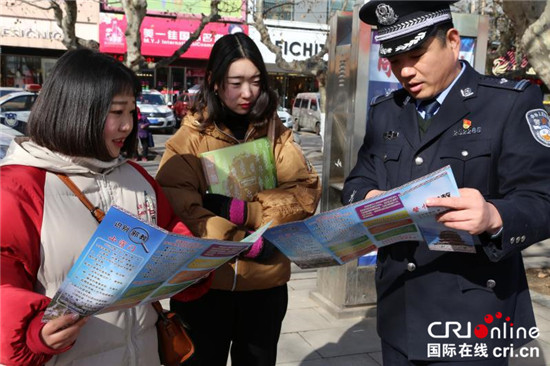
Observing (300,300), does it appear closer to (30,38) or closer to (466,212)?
(466,212)

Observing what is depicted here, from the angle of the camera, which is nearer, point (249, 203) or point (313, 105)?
point (249, 203)

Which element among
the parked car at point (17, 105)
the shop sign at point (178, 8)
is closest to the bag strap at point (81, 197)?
the parked car at point (17, 105)

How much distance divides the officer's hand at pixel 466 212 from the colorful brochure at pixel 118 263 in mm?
658

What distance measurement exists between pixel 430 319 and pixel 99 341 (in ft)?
3.64

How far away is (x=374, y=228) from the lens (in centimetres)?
161

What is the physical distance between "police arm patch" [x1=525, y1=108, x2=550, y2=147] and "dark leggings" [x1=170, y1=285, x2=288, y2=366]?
129 centimetres

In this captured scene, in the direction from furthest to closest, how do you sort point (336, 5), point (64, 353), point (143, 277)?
point (336, 5), point (64, 353), point (143, 277)

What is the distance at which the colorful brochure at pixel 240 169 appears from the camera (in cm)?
227

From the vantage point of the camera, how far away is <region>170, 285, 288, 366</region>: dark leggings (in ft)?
7.50

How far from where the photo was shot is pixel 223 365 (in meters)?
2.39

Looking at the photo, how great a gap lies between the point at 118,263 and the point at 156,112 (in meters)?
19.6

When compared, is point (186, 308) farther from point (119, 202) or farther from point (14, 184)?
point (14, 184)

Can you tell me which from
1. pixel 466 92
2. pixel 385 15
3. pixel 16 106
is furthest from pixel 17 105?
pixel 466 92

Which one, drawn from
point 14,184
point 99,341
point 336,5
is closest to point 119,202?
point 14,184
